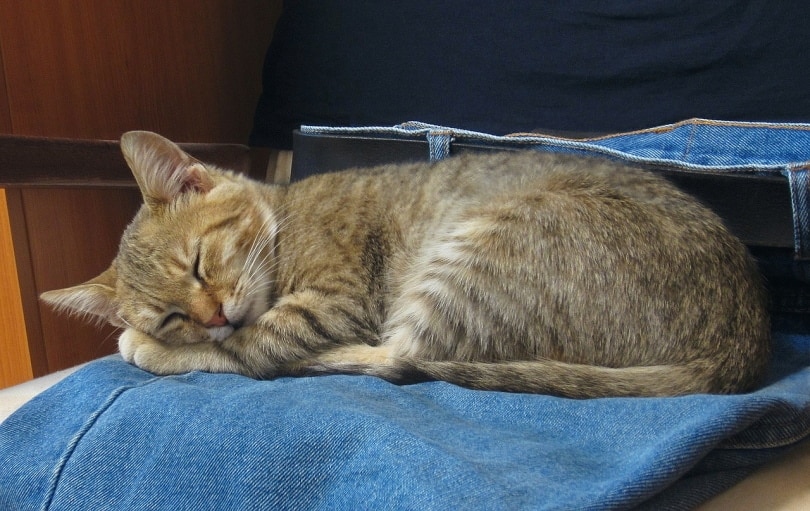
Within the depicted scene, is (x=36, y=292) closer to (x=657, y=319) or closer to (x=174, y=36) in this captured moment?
(x=174, y=36)

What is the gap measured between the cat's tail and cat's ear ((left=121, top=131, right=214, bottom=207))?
85cm

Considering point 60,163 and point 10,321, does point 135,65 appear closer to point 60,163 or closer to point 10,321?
point 60,163

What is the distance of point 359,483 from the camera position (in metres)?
0.82

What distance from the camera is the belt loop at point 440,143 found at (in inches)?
73.7

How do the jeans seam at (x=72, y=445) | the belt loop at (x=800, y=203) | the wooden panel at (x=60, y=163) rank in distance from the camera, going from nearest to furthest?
the jeans seam at (x=72, y=445) < the belt loop at (x=800, y=203) < the wooden panel at (x=60, y=163)

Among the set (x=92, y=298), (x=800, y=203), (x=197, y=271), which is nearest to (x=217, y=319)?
(x=197, y=271)

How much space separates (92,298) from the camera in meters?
1.60

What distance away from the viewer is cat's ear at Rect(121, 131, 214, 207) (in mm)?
1520

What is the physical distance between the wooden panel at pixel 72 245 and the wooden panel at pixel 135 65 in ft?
0.77

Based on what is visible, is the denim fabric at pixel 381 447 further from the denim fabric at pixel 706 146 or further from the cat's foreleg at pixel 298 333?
the denim fabric at pixel 706 146

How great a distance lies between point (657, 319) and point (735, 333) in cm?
15

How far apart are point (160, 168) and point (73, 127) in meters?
0.77

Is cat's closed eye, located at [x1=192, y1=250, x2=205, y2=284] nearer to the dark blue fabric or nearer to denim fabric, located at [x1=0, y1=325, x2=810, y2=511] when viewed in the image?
denim fabric, located at [x1=0, y1=325, x2=810, y2=511]

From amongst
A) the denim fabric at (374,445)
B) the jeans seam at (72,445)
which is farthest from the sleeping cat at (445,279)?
the jeans seam at (72,445)
